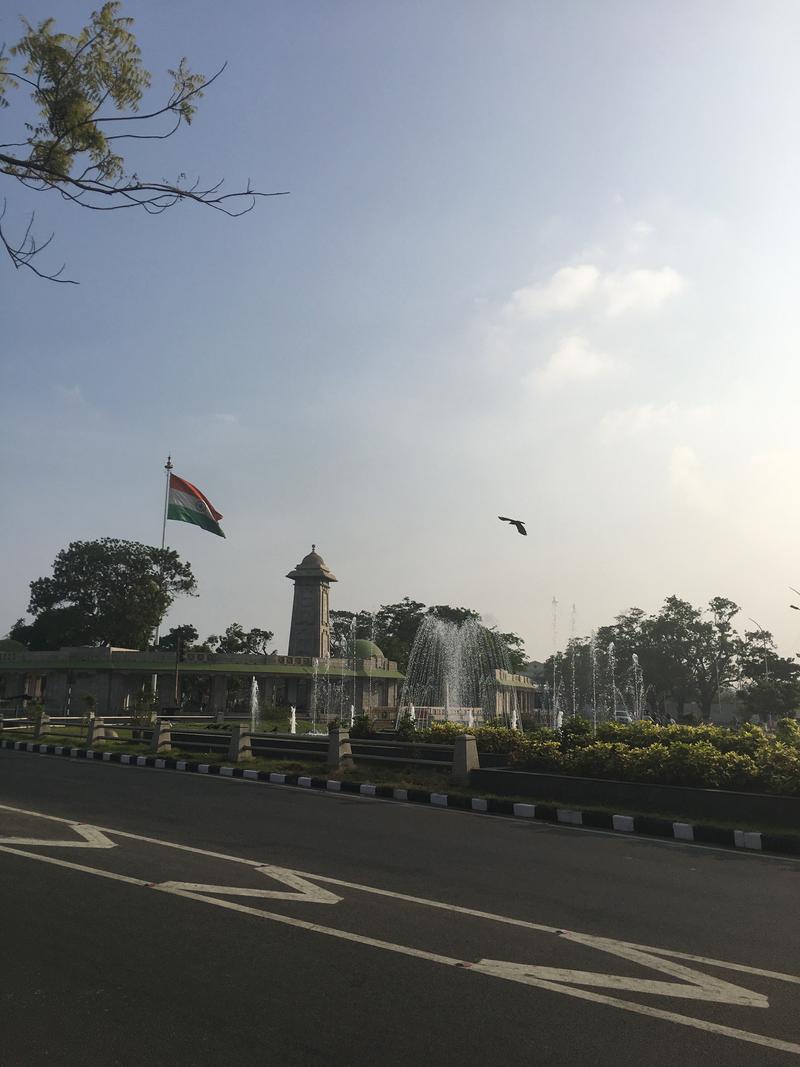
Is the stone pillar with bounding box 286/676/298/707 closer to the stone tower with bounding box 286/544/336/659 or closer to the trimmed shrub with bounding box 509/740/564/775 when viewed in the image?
the stone tower with bounding box 286/544/336/659

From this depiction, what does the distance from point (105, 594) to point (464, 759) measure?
206 feet

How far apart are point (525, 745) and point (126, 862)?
8.30 metres

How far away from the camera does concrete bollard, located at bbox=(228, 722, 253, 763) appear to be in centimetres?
1805

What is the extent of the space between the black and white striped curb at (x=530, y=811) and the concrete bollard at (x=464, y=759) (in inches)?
→ 40.7

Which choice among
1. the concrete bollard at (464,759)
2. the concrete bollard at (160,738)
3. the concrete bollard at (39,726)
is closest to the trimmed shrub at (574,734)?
the concrete bollard at (464,759)

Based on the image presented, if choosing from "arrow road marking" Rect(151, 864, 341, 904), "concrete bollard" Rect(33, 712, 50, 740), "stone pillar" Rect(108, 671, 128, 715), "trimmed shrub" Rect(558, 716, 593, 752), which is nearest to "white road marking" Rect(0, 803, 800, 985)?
"arrow road marking" Rect(151, 864, 341, 904)

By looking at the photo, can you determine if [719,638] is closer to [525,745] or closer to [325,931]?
[525,745]

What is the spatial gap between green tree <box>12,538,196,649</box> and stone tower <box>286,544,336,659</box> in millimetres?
21287

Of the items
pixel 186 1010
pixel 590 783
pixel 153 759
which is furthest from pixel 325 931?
pixel 153 759

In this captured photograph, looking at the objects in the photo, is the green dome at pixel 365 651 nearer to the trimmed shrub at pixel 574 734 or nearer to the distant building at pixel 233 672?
the distant building at pixel 233 672

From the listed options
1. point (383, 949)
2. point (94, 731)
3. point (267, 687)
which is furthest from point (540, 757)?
point (267, 687)

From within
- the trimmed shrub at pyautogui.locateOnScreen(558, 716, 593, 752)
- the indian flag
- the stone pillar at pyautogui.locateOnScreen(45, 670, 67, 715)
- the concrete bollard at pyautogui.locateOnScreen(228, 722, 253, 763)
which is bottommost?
the concrete bollard at pyautogui.locateOnScreen(228, 722, 253, 763)

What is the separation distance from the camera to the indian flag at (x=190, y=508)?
32.1 m

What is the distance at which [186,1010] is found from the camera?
13.6 feet
